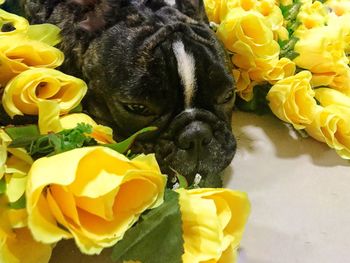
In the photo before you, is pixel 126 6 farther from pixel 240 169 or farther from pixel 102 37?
pixel 240 169

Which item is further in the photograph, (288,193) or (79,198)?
(288,193)

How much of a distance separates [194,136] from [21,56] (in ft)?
0.87

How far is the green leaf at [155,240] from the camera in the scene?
61 centimetres

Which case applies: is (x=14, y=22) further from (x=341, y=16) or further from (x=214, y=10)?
(x=341, y=16)

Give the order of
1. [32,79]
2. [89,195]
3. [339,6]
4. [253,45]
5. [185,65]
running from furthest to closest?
[339,6], [253,45], [185,65], [32,79], [89,195]

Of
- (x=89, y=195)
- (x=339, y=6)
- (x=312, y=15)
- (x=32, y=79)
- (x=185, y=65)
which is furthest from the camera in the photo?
(x=339, y=6)

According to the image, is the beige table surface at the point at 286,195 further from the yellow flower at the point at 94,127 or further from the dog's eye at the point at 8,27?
the dog's eye at the point at 8,27

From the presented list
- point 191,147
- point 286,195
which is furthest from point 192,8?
point 286,195

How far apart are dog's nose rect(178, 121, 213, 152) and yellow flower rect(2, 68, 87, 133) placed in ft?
0.54

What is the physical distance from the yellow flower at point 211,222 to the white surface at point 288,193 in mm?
88

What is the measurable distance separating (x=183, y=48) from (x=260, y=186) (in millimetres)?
252

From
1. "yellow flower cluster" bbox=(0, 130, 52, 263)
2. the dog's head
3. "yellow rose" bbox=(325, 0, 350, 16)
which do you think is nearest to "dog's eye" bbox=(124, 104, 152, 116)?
the dog's head

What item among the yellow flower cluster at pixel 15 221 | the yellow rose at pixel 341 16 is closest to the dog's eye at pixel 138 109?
the yellow flower cluster at pixel 15 221

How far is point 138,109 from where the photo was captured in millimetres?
818
